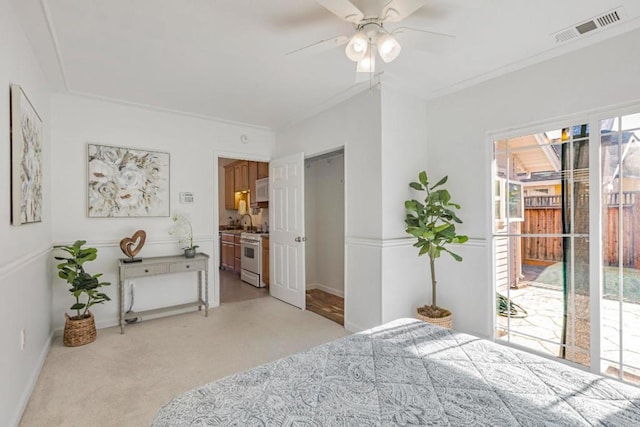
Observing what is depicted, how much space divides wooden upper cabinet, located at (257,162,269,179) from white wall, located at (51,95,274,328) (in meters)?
0.94

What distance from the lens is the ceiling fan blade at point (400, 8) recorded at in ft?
5.22

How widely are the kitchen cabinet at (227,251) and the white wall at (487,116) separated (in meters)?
4.52

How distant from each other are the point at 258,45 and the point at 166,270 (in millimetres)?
2663

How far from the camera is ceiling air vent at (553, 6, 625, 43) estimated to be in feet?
6.70

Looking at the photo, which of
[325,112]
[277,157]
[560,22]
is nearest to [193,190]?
[277,157]

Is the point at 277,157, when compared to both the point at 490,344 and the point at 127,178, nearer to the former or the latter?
the point at 127,178

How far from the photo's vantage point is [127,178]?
3680mm

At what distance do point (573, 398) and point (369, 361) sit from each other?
2.46 ft

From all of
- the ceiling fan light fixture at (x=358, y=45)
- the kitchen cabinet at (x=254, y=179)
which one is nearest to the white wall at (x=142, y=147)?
the kitchen cabinet at (x=254, y=179)

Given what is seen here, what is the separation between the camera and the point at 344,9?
166 centimetres

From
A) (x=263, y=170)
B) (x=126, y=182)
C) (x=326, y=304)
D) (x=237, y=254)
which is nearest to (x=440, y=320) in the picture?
(x=326, y=304)

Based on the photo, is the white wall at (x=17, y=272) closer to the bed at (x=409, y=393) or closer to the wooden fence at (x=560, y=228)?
the bed at (x=409, y=393)

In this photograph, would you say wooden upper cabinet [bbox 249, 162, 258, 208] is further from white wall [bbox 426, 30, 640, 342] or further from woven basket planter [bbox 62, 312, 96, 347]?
white wall [bbox 426, 30, 640, 342]

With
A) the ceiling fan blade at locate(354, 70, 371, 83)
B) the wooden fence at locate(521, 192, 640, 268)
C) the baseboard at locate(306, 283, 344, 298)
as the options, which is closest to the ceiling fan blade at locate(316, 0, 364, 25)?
the ceiling fan blade at locate(354, 70, 371, 83)
